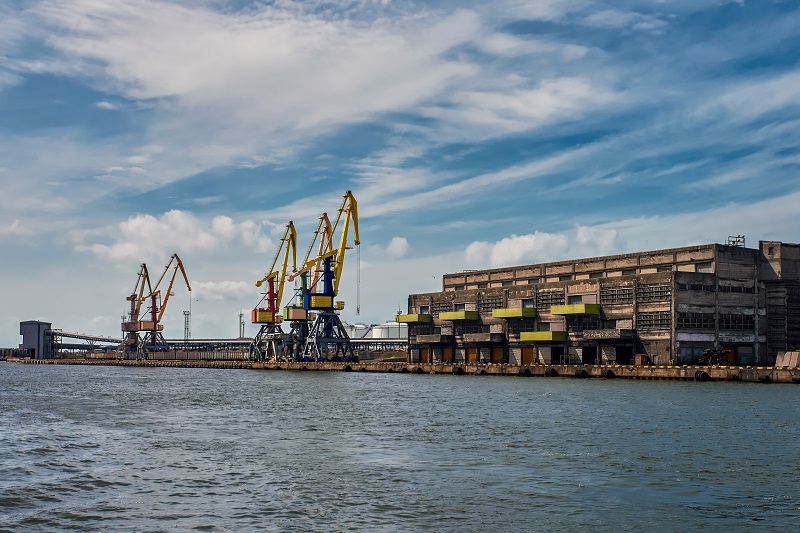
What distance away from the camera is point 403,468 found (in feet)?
113

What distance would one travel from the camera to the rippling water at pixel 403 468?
25.9 m

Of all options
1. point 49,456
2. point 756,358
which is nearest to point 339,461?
point 49,456

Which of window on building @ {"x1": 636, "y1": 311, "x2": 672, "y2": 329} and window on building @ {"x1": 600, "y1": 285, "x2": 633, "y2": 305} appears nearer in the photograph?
window on building @ {"x1": 636, "y1": 311, "x2": 672, "y2": 329}

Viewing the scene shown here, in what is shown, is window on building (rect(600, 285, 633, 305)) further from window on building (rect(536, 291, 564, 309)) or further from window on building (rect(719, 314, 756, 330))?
window on building (rect(719, 314, 756, 330))

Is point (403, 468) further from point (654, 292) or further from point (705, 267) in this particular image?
point (705, 267)

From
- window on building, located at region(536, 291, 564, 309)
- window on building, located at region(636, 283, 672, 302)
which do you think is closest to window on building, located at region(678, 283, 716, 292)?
window on building, located at region(636, 283, 672, 302)

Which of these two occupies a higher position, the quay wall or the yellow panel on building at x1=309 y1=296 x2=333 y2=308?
the yellow panel on building at x1=309 y1=296 x2=333 y2=308

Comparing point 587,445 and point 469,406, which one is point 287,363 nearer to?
point 469,406

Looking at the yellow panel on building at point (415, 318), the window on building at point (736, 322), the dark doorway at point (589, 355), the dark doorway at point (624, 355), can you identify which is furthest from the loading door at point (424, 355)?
the window on building at point (736, 322)

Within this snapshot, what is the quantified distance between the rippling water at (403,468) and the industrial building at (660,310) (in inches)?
2180

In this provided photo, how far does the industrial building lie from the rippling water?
55.4 meters

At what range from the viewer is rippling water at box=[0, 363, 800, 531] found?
2588cm

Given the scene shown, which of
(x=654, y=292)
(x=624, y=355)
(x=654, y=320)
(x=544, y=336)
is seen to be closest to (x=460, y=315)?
(x=544, y=336)

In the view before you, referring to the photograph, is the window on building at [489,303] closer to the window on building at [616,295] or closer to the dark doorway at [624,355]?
the window on building at [616,295]
